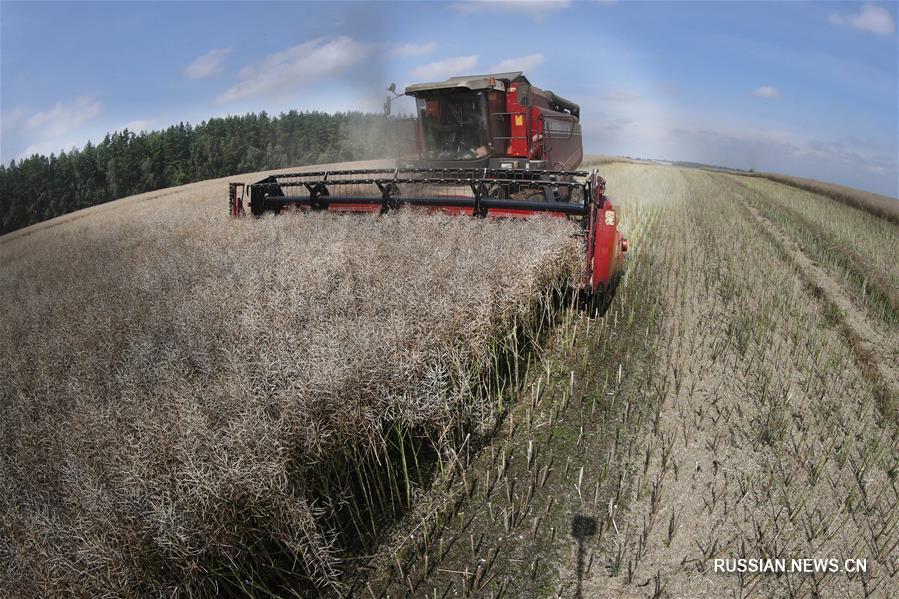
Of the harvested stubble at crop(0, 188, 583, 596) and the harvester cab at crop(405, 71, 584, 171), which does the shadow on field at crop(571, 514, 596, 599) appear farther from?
the harvester cab at crop(405, 71, 584, 171)

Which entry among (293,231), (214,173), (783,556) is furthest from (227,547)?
(214,173)

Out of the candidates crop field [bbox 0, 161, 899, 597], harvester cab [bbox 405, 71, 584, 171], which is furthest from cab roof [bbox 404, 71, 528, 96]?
crop field [bbox 0, 161, 899, 597]

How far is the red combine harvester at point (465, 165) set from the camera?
21.6ft

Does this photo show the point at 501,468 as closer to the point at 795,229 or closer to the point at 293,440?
the point at 293,440

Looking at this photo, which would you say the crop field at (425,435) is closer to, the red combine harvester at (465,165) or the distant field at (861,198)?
the red combine harvester at (465,165)

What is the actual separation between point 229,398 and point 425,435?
1.01 meters

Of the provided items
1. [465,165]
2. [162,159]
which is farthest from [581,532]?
[162,159]

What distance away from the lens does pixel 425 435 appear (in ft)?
8.96

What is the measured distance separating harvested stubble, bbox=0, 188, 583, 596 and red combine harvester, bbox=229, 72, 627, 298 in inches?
76.7

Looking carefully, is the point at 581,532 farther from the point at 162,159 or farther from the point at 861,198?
the point at 162,159

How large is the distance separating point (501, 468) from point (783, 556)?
1.36 m

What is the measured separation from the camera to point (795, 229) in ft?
32.1

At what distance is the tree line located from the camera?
161 feet

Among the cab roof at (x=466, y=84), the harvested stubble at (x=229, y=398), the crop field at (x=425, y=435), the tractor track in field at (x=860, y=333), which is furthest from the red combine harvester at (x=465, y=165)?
the tractor track in field at (x=860, y=333)
